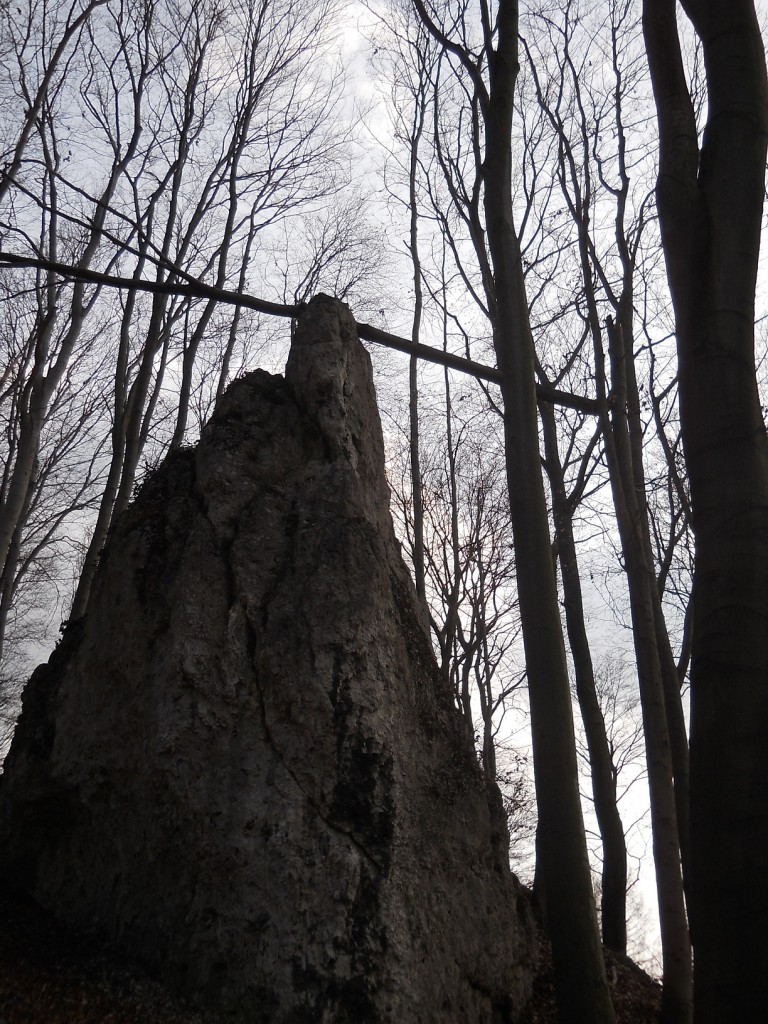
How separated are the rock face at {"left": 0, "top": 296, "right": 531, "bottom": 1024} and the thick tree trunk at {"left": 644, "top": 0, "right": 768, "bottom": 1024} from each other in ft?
4.60

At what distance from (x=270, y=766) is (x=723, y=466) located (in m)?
2.31

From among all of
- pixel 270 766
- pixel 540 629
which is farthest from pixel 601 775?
pixel 270 766

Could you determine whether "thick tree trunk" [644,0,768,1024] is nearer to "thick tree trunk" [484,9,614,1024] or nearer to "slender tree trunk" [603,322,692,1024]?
"thick tree trunk" [484,9,614,1024]

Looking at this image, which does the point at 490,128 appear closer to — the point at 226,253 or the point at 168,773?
the point at 168,773

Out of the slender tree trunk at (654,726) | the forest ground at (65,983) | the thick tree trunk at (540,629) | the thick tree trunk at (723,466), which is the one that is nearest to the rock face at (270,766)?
the forest ground at (65,983)

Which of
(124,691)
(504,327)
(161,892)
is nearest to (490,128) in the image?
(504,327)

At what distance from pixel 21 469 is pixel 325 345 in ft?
19.5

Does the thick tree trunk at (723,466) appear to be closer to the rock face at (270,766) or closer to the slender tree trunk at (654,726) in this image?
the rock face at (270,766)

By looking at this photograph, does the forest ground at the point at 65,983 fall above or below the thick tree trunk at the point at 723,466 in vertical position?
below

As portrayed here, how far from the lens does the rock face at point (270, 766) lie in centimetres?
305

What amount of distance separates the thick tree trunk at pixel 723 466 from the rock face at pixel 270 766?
4.60 feet

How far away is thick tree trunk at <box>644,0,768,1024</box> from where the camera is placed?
2.08 metres

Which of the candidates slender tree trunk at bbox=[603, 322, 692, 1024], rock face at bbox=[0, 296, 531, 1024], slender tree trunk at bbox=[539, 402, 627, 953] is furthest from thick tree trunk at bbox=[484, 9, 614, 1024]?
slender tree trunk at bbox=[539, 402, 627, 953]

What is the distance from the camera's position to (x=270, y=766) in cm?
343
